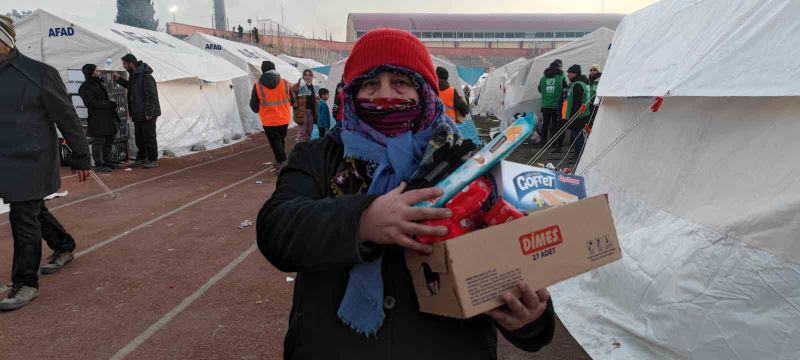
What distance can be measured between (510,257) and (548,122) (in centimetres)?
1144

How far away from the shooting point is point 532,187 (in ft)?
3.95

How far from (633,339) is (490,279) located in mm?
2329

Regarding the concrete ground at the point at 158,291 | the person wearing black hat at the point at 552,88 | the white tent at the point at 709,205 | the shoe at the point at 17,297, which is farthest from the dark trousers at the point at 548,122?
the shoe at the point at 17,297

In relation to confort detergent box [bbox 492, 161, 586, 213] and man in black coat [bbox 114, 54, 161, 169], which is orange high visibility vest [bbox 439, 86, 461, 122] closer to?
man in black coat [bbox 114, 54, 161, 169]

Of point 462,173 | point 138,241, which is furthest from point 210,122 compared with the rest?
point 462,173

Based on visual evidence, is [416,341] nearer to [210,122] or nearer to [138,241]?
[138,241]

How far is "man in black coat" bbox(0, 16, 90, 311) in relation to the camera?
11.9 feet

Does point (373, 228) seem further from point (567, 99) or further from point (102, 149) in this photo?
point (102, 149)

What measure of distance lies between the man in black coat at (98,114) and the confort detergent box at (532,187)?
9.95 m

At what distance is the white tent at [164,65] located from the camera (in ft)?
33.8

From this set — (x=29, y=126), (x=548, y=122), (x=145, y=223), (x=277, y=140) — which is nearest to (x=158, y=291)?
(x=29, y=126)

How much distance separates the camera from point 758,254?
2395 millimetres

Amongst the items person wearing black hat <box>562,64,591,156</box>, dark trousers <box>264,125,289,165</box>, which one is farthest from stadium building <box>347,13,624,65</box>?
dark trousers <box>264,125,289,165</box>

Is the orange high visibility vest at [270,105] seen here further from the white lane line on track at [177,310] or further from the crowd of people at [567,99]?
the crowd of people at [567,99]
